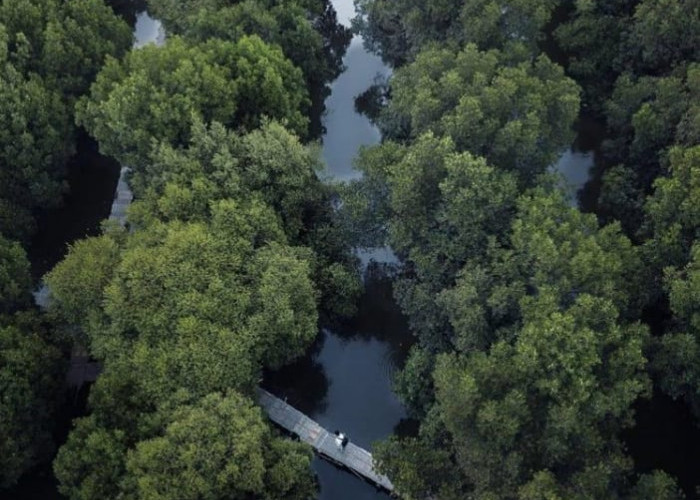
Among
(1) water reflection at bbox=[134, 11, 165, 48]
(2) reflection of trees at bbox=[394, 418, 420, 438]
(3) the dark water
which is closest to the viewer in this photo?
(3) the dark water

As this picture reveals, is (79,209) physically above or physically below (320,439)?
above

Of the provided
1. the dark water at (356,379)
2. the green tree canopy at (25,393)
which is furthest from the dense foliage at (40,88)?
the dark water at (356,379)

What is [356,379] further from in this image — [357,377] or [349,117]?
[349,117]

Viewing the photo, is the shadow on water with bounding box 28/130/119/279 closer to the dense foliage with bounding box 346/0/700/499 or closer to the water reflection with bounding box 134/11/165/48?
the water reflection with bounding box 134/11/165/48

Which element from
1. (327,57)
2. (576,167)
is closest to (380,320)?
(576,167)

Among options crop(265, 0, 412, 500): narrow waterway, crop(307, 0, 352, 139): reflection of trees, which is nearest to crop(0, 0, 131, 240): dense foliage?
crop(307, 0, 352, 139): reflection of trees

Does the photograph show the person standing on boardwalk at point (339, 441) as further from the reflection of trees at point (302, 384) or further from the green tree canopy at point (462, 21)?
the green tree canopy at point (462, 21)
